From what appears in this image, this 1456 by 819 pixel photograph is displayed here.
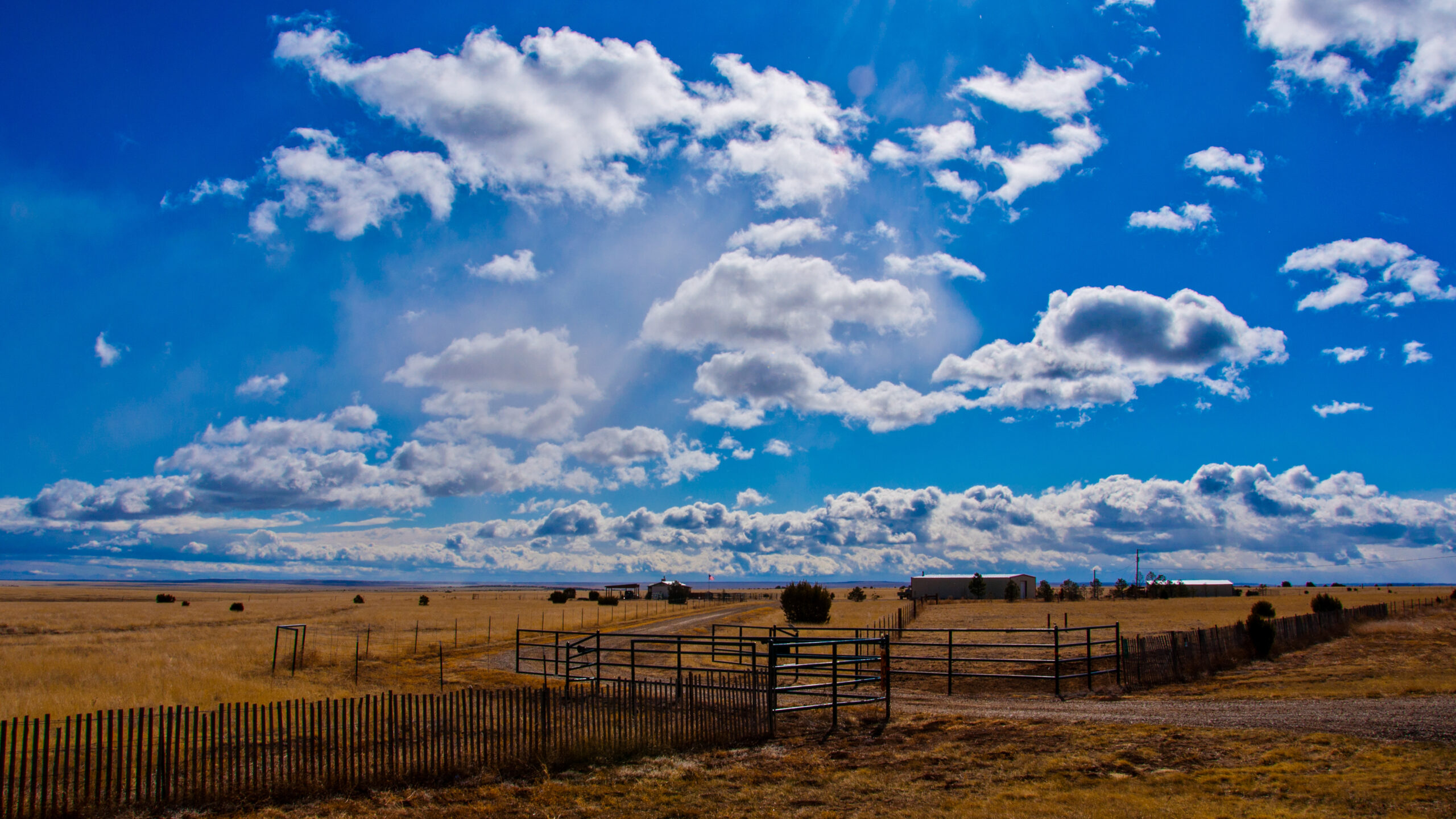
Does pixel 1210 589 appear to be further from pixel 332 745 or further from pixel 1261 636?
pixel 332 745

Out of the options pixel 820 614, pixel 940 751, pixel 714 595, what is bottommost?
pixel 714 595

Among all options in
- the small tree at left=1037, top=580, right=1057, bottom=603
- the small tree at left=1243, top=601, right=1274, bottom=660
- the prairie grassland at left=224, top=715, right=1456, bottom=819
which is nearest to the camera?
the prairie grassland at left=224, top=715, right=1456, bottom=819

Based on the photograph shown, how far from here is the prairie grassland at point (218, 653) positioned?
20281 mm

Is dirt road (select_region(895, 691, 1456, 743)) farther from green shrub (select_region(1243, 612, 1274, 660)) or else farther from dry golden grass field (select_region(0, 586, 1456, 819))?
green shrub (select_region(1243, 612, 1274, 660))

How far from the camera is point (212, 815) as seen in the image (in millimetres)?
10000

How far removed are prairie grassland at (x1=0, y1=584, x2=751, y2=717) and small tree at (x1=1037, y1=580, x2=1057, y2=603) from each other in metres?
50.2

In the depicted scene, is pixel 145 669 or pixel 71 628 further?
pixel 71 628

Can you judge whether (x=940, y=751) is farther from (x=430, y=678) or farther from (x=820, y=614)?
(x=820, y=614)

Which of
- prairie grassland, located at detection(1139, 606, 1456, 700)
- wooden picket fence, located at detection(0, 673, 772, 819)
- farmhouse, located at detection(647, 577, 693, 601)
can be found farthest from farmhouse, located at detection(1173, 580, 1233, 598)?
wooden picket fence, located at detection(0, 673, 772, 819)

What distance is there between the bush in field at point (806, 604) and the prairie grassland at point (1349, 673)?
1117 inches

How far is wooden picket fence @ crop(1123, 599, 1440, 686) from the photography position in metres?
22.3

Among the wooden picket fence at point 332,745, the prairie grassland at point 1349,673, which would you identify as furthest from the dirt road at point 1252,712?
the wooden picket fence at point 332,745

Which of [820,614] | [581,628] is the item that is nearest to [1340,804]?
[581,628]

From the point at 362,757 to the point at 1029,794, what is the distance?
8850mm
